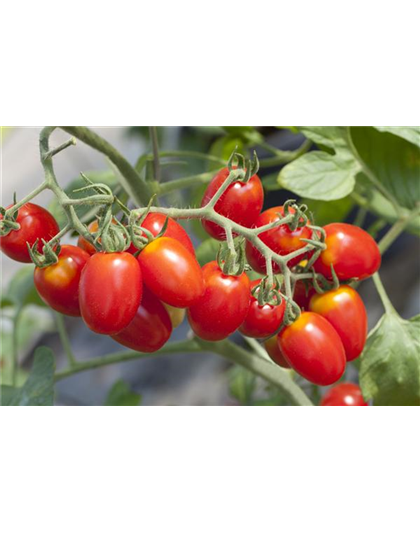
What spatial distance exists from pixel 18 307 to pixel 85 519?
0.77ft

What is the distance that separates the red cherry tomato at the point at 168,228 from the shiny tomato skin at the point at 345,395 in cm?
24

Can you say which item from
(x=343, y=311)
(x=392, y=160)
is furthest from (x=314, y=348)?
(x=392, y=160)

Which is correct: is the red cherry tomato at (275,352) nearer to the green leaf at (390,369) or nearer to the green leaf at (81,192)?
the green leaf at (390,369)

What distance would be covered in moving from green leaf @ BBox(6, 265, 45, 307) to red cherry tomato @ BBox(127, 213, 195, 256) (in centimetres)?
16

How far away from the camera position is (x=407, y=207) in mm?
806

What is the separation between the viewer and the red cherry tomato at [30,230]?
63 centimetres

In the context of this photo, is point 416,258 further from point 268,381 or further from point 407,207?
point 268,381

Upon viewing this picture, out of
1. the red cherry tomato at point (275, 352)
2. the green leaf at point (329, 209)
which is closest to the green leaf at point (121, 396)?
the red cherry tomato at point (275, 352)

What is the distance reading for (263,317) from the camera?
2.12 ft

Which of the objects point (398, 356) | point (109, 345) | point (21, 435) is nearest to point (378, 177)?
point (398, 356)

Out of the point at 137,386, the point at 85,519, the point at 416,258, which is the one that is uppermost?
the point at 416,258

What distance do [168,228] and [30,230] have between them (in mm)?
123

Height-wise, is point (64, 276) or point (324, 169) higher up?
point (324, 169)

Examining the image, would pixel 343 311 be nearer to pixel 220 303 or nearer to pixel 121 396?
pixel 220 303
